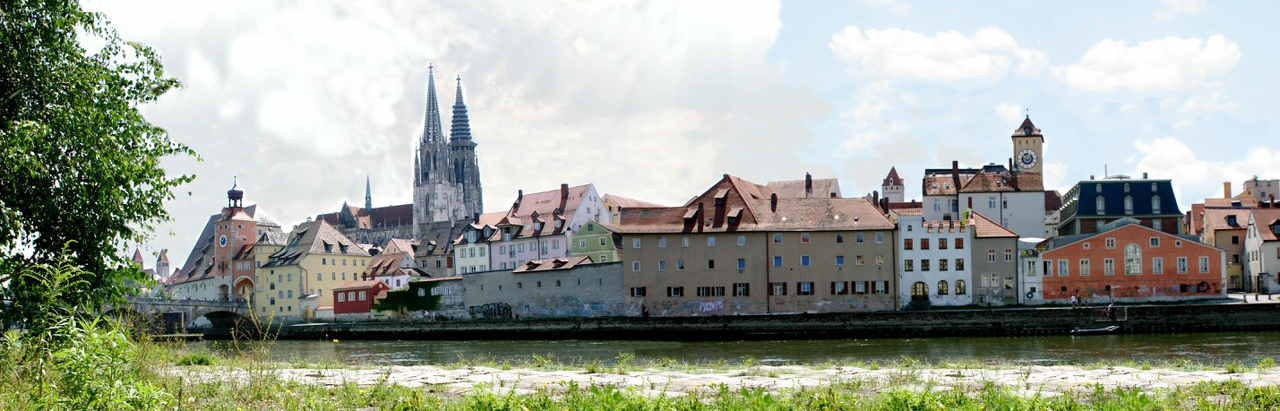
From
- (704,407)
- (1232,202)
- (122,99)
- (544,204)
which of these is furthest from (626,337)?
(1232,202)

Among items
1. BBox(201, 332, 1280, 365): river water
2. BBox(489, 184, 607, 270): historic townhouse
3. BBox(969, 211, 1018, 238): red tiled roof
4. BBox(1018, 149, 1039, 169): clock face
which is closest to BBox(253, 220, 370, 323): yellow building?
BBox(489, 184, 607, 270): historic townhouse

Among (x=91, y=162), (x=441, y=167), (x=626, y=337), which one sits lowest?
(x=626, y=337)

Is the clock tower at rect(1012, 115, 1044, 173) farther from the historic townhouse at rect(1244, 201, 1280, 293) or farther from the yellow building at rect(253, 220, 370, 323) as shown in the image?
the yellow building at rect(253, 220, 370, 323)

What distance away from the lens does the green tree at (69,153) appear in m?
16.9

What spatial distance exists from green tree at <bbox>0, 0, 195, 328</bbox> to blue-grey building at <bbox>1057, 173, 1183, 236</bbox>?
7667 centimetres

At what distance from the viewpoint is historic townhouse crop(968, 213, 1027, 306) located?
7225 centimetres

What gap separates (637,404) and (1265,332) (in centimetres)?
5273

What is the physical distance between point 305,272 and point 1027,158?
6490cm

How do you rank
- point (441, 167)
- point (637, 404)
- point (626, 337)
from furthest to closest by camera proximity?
point (441, 167) < point (626, 337) < point (637, 404)

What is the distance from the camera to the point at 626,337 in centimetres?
6575

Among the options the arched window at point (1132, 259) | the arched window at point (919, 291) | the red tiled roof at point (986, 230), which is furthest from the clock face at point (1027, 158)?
the arched window at point (919, 291)

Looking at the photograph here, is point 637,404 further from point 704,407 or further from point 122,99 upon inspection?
point 122,99

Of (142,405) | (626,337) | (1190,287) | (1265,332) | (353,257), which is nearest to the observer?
(142,405)

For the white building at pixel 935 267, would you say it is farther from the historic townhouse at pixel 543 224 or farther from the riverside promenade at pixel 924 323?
the historic townhouse at pixel 543 224
